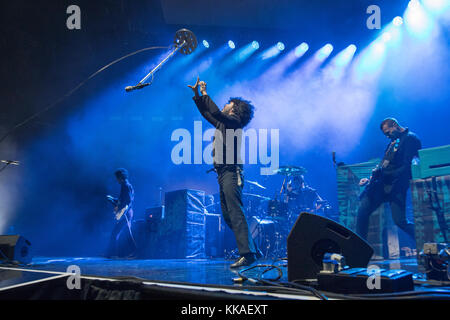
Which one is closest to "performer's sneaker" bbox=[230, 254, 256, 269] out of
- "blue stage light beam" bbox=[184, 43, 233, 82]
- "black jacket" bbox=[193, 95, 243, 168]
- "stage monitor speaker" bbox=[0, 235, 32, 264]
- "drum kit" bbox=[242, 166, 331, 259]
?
"black jacket" bbox=[193, 95, 243, 168]

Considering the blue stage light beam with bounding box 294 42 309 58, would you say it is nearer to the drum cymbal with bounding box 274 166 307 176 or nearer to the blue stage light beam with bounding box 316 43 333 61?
the blue stage light beam with bounding box 316 43 333 61

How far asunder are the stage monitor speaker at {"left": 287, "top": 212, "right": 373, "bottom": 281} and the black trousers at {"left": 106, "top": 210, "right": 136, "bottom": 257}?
660 centimetres

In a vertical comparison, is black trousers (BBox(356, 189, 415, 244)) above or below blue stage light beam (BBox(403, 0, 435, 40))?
below

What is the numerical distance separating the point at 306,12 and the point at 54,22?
670 cm

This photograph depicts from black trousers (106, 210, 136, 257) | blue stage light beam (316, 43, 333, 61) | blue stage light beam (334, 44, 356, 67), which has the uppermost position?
blue stage light beam (316, 43, 333, 61)

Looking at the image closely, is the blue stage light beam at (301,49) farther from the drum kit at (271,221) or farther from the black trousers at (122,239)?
the black trousers at (122,239)

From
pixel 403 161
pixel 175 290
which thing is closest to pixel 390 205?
pixel 403 161

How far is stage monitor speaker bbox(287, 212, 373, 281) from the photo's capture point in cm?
181

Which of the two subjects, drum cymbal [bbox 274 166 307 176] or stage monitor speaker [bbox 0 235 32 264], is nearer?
stage monitor speaker [bbox 0 235 32 264]

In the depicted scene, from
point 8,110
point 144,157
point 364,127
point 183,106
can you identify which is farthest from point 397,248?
point 8,110

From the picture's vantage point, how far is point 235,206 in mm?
3652

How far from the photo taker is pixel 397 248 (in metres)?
5.86
